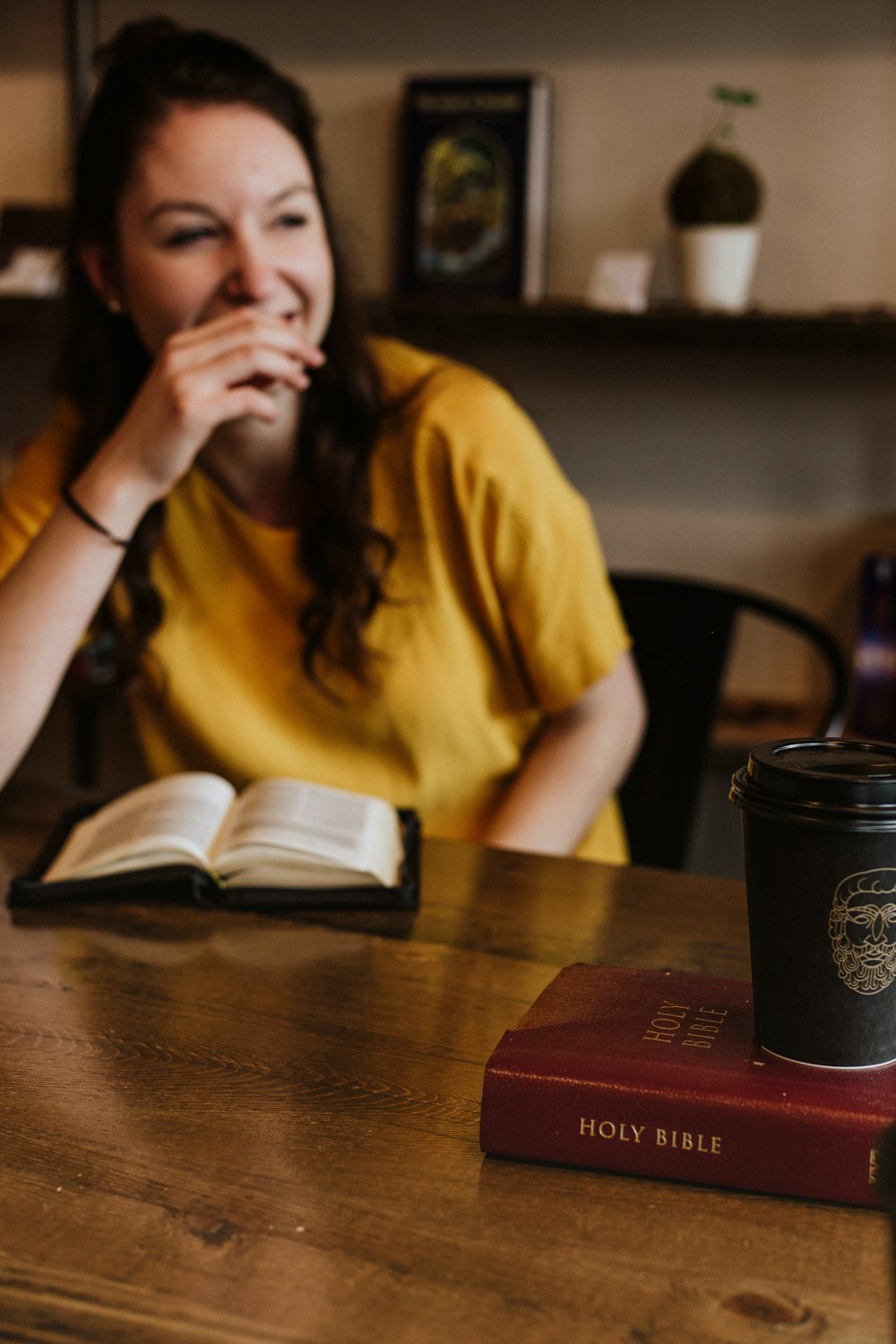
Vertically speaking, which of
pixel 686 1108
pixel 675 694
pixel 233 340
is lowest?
pixel 675 694

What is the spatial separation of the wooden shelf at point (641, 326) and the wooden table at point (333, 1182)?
4.45 ft

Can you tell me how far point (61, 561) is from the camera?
4.26ft

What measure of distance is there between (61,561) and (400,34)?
5.11 ft

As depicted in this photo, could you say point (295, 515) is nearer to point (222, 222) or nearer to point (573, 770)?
point (222, 222)

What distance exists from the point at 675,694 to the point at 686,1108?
115 centimetres

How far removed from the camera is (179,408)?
131 cm

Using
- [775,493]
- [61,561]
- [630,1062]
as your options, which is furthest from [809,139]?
[630,1062]

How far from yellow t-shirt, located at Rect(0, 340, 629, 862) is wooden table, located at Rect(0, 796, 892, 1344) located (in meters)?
0.49

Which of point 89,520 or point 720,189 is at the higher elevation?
point 720,189

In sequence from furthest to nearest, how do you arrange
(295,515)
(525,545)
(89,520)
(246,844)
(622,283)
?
(622,283) < (295,515) < (525,545) < (89,520) < (246,844)

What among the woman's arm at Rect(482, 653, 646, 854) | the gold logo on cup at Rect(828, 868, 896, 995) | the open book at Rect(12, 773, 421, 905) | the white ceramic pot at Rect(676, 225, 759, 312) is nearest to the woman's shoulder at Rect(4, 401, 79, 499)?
the open book at Rect(12, 773, 421, 905)

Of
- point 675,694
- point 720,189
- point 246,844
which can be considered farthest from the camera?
point 720,189

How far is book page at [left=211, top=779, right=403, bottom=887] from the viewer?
1058mm

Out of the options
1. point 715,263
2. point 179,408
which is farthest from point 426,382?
point 715,263
